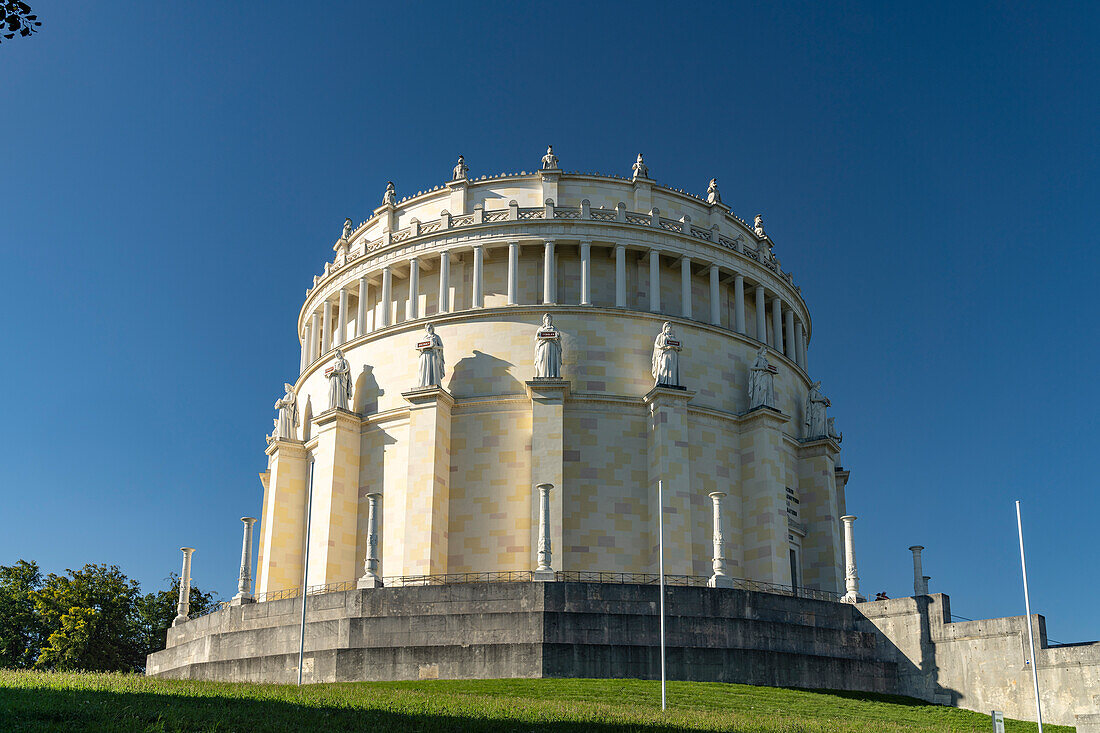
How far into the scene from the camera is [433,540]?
46.2 metres

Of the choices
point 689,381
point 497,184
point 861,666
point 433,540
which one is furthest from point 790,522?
point 497,184

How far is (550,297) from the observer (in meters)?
51.4

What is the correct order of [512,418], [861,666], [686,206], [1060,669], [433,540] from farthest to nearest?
[686,206], [512,418], [433,540], [861,666], [1060,669]

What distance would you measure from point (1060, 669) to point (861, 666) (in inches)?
270

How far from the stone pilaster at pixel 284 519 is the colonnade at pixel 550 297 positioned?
6.27m

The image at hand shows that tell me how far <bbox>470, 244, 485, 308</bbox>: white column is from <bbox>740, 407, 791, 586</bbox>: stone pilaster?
543 inches

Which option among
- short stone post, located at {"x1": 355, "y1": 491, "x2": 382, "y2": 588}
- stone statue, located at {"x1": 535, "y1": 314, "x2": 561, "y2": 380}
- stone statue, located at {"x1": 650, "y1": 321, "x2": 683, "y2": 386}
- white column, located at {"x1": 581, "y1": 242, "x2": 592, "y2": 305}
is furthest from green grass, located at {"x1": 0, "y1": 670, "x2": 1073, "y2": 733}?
white column, located at {"x1": 581, "y1": 242, "x2": 592, "y2": 305}

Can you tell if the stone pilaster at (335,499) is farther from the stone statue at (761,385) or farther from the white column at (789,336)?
the white column at (789,336)

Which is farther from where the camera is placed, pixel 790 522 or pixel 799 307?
pixel 799 307

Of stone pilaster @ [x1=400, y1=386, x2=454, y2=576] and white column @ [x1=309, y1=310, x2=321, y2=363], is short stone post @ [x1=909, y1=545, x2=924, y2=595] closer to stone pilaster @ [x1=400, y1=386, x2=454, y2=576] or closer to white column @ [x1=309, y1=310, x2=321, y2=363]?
stone pilaster @ [x1=400, y1=386, x2=454, y2=576]

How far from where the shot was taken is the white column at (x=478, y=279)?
52188mm

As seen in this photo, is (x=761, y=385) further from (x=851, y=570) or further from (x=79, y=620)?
(x=79, y=620)

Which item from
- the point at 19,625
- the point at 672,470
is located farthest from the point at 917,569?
the point at 19,625

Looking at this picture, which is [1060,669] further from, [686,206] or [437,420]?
[686,206]
